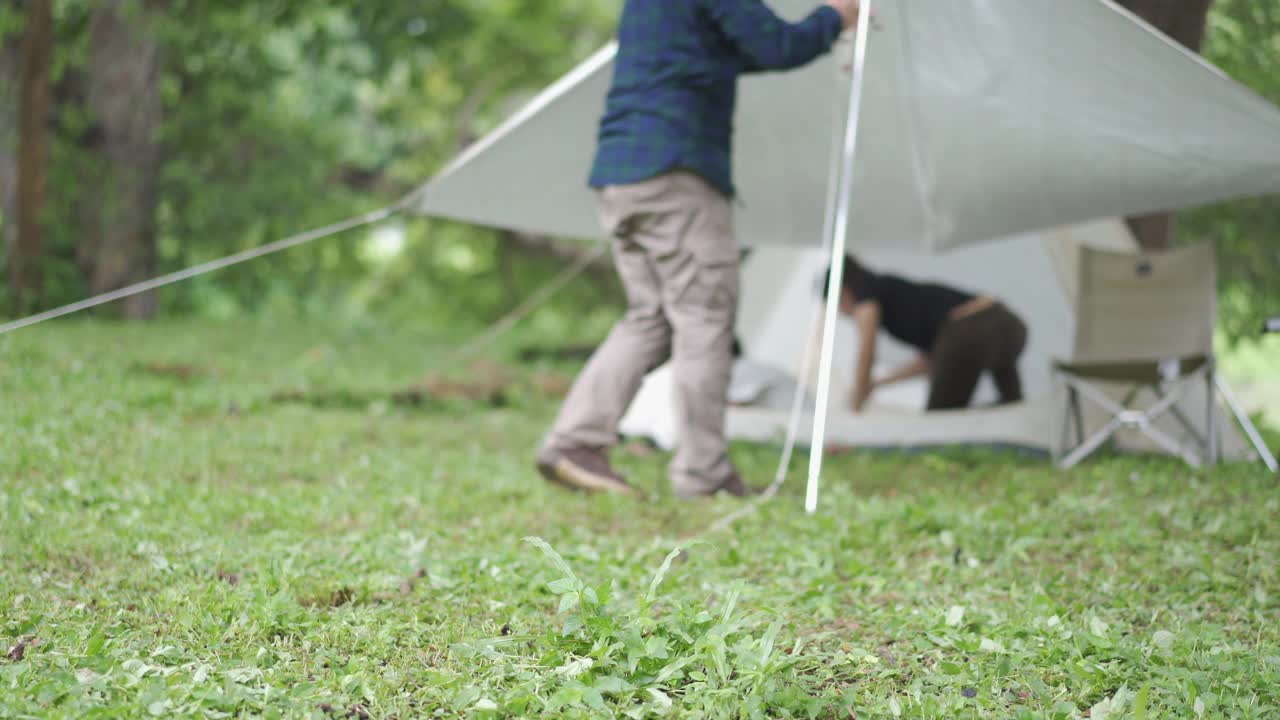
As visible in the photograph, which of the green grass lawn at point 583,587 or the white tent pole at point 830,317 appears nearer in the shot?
the green grass lawn at point 583,587

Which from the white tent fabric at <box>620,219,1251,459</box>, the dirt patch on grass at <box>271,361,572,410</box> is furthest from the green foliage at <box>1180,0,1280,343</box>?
the dirt patch on grass at <box>271,361,572,410</box>

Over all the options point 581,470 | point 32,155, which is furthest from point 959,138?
point 32,155

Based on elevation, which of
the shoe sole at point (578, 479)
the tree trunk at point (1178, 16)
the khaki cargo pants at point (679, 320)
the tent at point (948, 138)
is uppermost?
the tree trunk at point (1178, 16)

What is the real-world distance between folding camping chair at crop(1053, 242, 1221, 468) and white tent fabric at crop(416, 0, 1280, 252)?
530mm

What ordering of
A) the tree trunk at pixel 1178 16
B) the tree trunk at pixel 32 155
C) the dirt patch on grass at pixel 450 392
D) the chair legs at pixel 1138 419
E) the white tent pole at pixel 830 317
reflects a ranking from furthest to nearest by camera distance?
the tree trunk at pixel 32 155, the dirt patch on grass at pixel 450 392, the tree trunk at pixel 1178 16, the chair legs at pixel 1138 419, the white tent pole at pixel 830 317

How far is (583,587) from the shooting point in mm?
1696

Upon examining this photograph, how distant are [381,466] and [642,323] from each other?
865 mm

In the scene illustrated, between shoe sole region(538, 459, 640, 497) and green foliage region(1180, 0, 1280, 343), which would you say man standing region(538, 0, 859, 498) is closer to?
shoe sole region(538, 459, 640, 497)

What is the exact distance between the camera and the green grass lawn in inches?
61.4

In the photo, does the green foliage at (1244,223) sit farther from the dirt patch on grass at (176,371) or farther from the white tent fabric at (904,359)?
the dirt patch on grass at (176,371)

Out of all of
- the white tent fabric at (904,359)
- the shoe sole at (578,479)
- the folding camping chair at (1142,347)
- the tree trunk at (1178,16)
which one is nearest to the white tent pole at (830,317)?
the shoe sole at (578,479)

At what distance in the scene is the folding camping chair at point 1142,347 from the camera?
145 inches

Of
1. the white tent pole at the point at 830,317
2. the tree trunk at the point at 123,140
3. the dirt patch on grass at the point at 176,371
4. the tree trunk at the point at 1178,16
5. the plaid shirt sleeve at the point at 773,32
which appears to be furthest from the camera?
the tree trunk at the point at 123,140

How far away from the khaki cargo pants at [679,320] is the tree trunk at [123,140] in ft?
16.8
